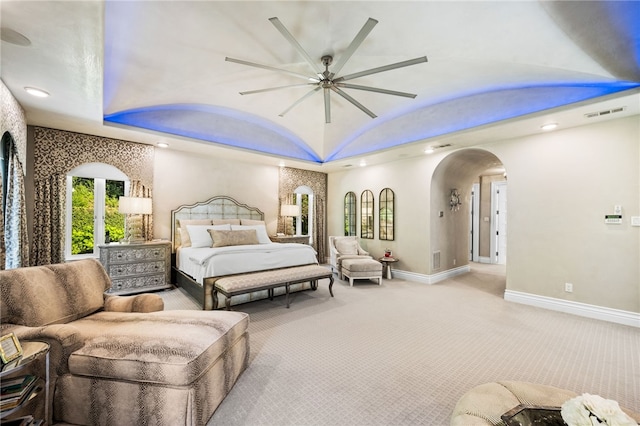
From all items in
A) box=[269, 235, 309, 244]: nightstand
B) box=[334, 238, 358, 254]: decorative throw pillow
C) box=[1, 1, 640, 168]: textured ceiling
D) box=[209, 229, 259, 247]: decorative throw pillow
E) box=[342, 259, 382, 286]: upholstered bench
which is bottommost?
box=[342, 259, 382, 286]: upholstered bench

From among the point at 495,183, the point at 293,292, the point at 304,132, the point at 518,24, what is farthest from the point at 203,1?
the point at 495,183

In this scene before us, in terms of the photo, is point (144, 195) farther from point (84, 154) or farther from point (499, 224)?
point (499, 224)

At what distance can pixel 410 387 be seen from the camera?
209 centimetres

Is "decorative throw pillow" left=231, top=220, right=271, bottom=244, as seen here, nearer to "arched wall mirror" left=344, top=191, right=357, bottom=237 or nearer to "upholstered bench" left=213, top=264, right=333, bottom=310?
"upholstered bench" left=213, top=264, right=333, bottom=310

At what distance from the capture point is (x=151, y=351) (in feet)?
5.29

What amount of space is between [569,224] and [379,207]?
3371mm

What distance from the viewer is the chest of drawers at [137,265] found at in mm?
4117

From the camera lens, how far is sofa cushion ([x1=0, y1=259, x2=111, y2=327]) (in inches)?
69.9

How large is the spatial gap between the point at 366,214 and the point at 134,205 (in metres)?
4.86

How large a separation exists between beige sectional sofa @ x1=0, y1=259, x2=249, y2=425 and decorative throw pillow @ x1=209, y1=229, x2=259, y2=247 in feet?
8.67

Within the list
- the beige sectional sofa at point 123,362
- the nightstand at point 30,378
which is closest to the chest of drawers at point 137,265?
the beige sectional sofa at point 123,362

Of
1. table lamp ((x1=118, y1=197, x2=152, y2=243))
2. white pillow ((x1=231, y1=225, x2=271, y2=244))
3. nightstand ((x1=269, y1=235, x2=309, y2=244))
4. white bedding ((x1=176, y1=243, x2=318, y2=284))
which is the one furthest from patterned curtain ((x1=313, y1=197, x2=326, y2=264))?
table lamp ((x1=118, y1=197, x2=152, y2=243))

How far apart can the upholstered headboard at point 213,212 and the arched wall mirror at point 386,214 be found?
2.88 m

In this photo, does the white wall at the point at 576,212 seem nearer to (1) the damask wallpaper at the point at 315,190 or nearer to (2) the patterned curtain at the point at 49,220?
(1) the damask wallpaper at the point at 315,190
